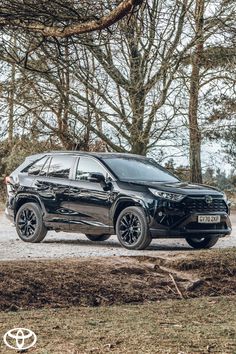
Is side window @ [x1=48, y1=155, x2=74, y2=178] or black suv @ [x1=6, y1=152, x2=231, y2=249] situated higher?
side window @ [x1=48, y1=155, x2=74, y2=178]

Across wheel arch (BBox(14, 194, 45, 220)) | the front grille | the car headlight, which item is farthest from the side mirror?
the front grille

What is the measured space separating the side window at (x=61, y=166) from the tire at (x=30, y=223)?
0.76 m

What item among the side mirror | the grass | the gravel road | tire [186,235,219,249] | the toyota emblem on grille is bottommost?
the gravel road

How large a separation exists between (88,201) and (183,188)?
1840 mm

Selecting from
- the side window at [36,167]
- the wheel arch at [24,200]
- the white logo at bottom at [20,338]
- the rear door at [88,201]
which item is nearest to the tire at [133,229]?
the rear door at [88,201]

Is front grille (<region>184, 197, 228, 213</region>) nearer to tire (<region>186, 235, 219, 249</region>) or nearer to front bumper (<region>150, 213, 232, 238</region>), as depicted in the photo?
front bumper (<region>150, 213, 232, 238</region>)

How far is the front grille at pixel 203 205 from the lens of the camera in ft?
51.9

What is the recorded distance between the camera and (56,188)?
1716cm

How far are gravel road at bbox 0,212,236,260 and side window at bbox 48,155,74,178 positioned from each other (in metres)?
1.39

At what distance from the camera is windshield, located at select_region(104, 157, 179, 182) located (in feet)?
54.7

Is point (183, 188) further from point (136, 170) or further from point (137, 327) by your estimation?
point (137, 327)

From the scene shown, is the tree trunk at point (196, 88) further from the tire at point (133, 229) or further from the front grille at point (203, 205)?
the tire at point (133, 229)

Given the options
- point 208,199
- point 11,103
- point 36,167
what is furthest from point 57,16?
point 11,103

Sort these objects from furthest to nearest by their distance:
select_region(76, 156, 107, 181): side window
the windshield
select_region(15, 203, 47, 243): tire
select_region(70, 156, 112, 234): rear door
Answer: select_region(15, 203, 47, 243): tire < select_region(76, 156, 107, 181): side window < the windshield < select_region(70, 156, 112, 234): rear door
